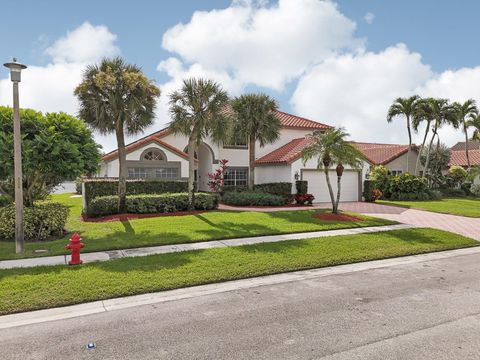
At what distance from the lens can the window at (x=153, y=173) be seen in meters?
22.7

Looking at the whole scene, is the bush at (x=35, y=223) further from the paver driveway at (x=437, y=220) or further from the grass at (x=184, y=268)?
the paver driveway at (x=437, y=220)

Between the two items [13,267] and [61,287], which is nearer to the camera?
[61,287]

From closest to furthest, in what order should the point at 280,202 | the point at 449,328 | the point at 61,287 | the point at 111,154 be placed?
the point at 449,328 < the point at 61,287 < the point at 280,202 < the point at 111,154

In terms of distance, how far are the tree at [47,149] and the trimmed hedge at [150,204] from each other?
13.2ft

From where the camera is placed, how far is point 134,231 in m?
12.0

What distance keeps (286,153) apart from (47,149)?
16.9m

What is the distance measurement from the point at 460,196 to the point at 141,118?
95.7 ft

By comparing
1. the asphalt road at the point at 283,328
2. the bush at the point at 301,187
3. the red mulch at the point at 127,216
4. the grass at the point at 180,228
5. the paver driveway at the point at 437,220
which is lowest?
the asphalt road at the point at 283,328

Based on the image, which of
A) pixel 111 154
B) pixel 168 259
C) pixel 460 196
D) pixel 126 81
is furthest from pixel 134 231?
pixel 460 196

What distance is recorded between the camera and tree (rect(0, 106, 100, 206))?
10234 mm

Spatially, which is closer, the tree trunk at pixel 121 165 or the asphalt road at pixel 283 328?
the asphalt road at pixel 283 328

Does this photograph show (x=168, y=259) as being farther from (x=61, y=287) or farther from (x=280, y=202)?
(x=280, y=202)

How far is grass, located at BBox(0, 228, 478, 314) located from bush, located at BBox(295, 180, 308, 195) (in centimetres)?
1070

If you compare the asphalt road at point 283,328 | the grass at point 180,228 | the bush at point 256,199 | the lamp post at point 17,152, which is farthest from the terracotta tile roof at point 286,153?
the lamp post at point 17,152
